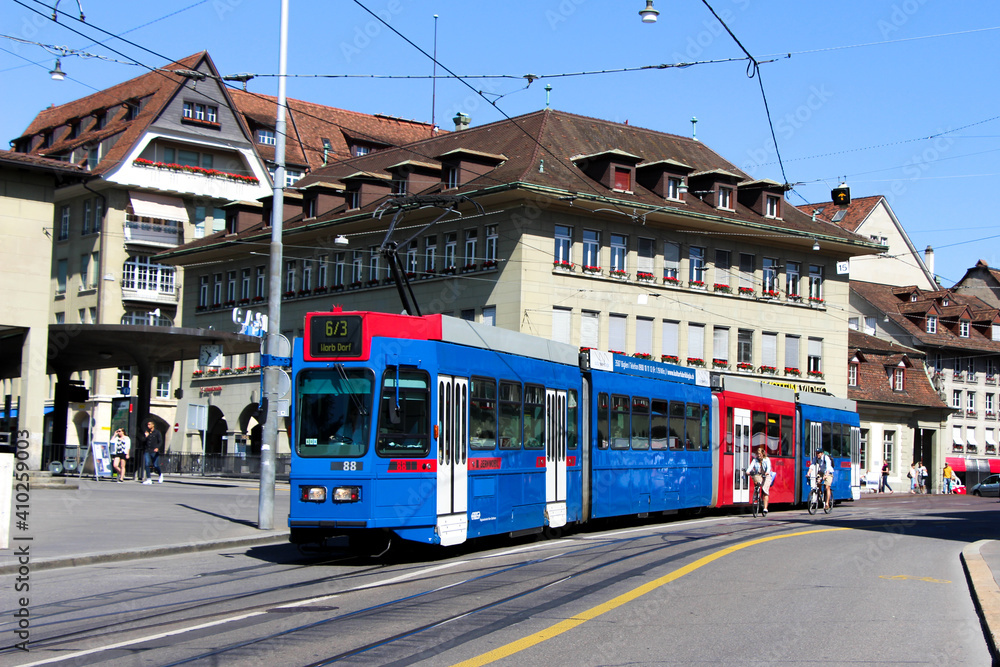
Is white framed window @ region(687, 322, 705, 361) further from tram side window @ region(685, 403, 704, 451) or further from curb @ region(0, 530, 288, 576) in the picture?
curb @ region(0, 530, 288, 576)

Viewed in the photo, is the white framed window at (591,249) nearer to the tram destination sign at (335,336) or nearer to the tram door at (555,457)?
the tram door at (555,457)

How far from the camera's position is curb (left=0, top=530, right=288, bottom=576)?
561 inches

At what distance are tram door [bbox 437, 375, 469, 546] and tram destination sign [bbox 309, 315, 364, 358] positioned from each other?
3.95 feet

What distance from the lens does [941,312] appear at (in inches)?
2953

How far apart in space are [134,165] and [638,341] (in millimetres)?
32126

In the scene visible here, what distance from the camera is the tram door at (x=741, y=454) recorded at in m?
27.6

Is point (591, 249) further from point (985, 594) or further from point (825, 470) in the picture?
point (985, 594)

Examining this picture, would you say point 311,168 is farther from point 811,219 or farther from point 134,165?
point 811,219

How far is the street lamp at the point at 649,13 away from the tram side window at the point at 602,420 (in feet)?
20.8

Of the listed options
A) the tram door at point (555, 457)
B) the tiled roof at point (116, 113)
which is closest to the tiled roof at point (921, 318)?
the tiled roof at point (116, 113)

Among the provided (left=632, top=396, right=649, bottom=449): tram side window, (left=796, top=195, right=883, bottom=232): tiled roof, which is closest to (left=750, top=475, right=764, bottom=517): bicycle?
(left=632, top=396, right=649, bottom=449): tram side window

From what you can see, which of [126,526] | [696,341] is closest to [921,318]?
[696,341]

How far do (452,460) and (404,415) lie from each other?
3.48ft

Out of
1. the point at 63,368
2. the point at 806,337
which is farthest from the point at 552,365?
the point at 806,337
